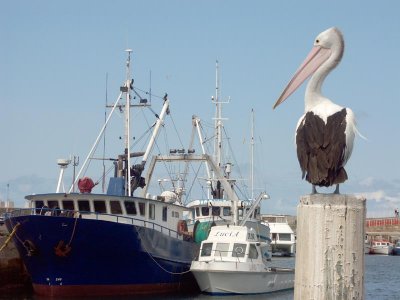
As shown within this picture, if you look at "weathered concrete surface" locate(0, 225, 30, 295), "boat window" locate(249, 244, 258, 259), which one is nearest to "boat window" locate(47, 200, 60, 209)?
"weathered concrete surface" locate(0, 225, 30, 295)

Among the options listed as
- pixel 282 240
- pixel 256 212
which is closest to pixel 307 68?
pixel 256 212

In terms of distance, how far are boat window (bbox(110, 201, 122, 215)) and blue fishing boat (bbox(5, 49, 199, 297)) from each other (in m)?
0.04

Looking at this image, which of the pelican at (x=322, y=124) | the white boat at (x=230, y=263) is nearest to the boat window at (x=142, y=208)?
the white boat at (x=230, y=263)

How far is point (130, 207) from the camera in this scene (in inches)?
1069

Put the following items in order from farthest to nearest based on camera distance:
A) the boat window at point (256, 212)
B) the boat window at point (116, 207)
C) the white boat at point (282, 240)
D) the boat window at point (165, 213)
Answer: the white boat at point (282, 240) < the boat window at point (256, 212) < the boat window at point (165, 213) < the boat window at point (116, 207)

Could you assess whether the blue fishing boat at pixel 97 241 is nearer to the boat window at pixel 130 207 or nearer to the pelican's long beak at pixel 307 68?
the boat window at pixel 130 207

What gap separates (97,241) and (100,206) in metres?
1.89

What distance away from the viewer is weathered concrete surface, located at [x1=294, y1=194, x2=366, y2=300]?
6.22 meters

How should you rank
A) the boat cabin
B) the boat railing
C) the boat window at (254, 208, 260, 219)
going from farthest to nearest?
1. the boat window at (254, 208, 260, 219)
2. the boat cabin
3. the boat railing

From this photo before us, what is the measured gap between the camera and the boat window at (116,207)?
2681 centimetres

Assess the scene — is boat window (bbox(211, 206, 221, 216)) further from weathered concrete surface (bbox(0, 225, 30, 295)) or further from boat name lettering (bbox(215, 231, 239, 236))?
weathered concrete surface (bbox(0, 225, 30, 295))

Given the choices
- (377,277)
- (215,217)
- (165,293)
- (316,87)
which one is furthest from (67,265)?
(377,277)

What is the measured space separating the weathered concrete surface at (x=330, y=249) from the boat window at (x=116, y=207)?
68.2 ft

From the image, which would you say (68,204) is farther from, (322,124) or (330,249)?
(330,249)
